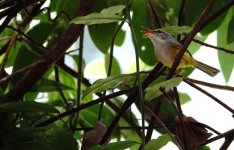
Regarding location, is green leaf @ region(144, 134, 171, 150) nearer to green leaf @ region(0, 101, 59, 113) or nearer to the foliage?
the foliage

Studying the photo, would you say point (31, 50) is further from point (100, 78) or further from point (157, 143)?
point (157, 143)

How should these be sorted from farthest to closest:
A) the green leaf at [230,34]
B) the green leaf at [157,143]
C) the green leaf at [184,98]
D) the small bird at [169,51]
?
the green leaf at [184,98] → the green leaf at [230,34] → the small bird at [169,51] → the green leaf at [157,143]

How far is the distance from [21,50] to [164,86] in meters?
0.37

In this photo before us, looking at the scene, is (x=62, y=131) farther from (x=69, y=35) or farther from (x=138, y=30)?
(x=138, y=30)

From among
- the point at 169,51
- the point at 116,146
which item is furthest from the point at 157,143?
the point at 169,51

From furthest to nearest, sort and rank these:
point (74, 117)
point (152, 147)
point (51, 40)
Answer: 1. point (51, 40)
2. point (74, 117)
3. point (152, 147)

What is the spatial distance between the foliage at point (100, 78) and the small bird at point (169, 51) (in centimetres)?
1

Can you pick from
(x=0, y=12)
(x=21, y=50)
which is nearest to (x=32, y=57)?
(x=21, y=50)

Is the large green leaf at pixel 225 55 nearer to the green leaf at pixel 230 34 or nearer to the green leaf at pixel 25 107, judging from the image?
the green leaf at pixel 230 34

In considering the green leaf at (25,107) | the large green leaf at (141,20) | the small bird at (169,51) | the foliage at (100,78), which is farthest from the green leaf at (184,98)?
the green leaf at (25,107)

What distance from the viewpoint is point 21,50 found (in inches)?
28.7

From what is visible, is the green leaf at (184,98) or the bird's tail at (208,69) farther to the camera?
the green leaf at (184,98)

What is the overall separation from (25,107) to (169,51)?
0.17 m

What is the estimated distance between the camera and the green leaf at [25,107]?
469 millimetres
